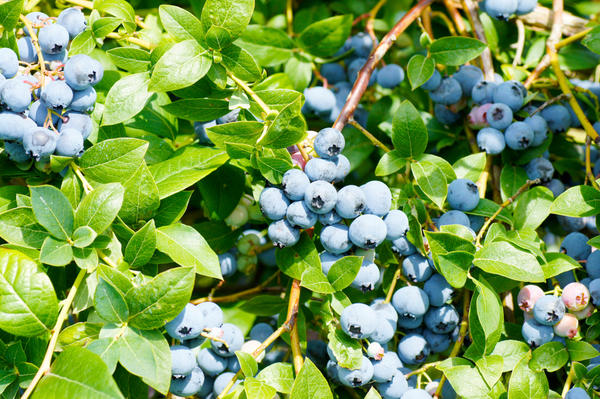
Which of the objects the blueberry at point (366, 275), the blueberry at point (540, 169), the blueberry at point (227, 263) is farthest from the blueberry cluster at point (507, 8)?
the blueberry at point (227, 263)

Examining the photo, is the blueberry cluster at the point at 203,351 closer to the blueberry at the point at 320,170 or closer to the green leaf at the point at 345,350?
the green leaf at the point at 345,350

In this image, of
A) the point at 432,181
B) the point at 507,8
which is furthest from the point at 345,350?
the point at 507,8

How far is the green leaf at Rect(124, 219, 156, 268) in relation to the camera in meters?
0.97

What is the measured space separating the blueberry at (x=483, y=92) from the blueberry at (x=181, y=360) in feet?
3.14

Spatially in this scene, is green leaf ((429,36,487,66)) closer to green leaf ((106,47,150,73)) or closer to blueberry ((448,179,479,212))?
blueberry ((448,179,479,212))

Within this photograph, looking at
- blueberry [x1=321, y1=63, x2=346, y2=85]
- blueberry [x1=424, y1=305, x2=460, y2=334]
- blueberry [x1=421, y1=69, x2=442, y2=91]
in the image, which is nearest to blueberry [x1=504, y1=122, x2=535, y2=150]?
blueberry [x1=421, y1=69, x2=442, y2=91]

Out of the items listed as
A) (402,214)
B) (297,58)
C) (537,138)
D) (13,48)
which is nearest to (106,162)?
(13,48)

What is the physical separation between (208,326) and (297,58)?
Answer: 0.81 metres

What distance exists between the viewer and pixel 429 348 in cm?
122

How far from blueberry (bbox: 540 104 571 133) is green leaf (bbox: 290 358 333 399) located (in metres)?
0.93

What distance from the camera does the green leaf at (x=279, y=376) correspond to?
1031mm

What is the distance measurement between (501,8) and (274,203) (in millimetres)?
915

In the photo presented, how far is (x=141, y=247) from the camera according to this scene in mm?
980

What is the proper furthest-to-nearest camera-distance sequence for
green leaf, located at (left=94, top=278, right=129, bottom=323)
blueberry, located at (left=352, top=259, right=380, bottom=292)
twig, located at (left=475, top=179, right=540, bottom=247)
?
twig, located at (left=475, top=179, right=540, bottom=247), blueberry, located at (left=352, top=259, right=380, bottom=292), green leaf, located at (left=94, top=278, right=129, bottom=323)
